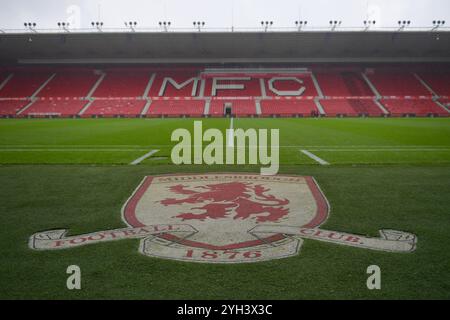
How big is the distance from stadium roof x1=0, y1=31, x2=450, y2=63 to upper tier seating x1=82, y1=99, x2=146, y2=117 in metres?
7.35

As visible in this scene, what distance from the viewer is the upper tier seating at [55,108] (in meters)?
46.5

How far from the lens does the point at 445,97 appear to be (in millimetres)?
49938

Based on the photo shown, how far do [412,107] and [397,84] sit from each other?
7258mm

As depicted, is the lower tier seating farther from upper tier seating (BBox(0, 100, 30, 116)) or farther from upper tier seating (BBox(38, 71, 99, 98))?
upper tier seating (BBox(0, 100, 30, 116))

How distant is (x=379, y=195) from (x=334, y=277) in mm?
3860

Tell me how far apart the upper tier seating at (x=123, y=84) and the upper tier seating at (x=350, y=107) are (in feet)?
83.2

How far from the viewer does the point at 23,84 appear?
53.7 m

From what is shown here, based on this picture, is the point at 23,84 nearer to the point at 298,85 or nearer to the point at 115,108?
the point at 115,108

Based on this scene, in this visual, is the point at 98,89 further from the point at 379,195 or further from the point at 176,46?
the point at 379,195

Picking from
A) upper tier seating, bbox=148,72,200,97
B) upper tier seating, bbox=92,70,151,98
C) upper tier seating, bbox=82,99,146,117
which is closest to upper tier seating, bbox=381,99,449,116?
upper tier seating, bbox=148,72,200,97

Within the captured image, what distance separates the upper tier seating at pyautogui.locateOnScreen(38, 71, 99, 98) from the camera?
5214cm

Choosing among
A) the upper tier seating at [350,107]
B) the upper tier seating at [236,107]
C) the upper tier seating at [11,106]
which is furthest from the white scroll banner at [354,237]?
the upper tier seating at [11,106]

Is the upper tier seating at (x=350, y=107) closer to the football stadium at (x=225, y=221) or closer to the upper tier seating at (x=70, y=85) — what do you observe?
the football stadium at (x=225, y=221)

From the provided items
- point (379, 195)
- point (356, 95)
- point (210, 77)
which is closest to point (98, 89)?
point (210, 77)
